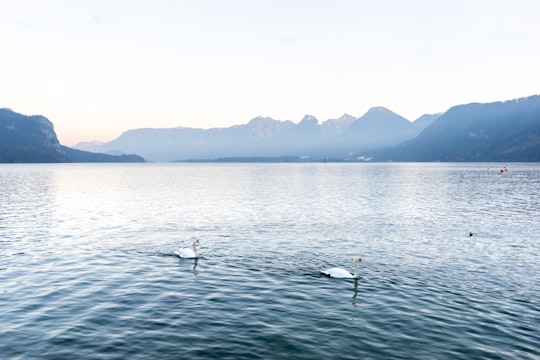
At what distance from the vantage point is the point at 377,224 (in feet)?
210

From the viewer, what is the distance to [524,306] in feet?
92.9

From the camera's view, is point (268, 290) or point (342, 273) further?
point (342, 273)

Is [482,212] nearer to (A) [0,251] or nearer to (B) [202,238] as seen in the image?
(B) [202,238]

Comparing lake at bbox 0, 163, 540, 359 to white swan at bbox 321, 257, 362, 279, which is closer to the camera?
lake at bbox 0, 163, 540, 359

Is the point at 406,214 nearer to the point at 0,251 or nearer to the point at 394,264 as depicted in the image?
the point at 394,264

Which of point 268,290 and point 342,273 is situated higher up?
point 342,273

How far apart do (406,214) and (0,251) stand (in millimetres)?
65515

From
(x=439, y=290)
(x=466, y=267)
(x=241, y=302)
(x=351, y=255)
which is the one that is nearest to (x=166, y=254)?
(x=241, y=302)

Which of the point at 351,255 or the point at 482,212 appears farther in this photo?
the point at 482,212

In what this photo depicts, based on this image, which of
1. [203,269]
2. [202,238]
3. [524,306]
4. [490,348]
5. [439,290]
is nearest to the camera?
[490,348]

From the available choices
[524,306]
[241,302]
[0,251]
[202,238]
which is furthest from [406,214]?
[0,251]

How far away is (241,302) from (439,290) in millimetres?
16443

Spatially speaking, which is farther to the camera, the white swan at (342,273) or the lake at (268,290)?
the white swan at (342,273)

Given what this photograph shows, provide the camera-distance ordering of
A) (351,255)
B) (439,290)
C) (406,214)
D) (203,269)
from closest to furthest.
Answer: (439,290), (203,269), (351,255), (406,214)
